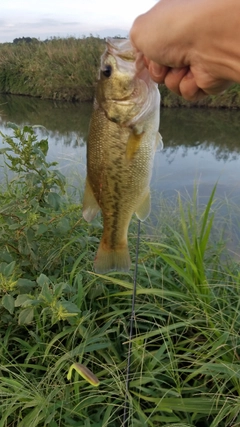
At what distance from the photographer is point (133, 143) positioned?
1.64 metres

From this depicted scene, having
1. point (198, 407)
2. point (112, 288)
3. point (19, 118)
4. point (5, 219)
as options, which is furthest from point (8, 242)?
point (19, 118)

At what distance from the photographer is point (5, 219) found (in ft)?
7.75

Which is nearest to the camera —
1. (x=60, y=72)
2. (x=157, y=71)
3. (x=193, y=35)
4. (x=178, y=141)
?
(x=193, y=35)

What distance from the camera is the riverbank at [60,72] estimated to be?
11977mm

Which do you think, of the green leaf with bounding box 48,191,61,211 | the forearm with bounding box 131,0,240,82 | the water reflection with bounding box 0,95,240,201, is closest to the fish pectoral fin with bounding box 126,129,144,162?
the forearm with bounding box 131,0,240,82

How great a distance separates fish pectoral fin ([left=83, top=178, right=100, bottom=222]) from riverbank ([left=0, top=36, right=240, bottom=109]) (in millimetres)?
10280

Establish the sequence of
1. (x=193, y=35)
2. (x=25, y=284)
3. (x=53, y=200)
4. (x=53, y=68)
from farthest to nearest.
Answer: (x=53, y=68)
(x=53, y=200)
(x=25, y=284)
(x=193, y=35)

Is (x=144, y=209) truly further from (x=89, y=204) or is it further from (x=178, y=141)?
(x=178, y=141)

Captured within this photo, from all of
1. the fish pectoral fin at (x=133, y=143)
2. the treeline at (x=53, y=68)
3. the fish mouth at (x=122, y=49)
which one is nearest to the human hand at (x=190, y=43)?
the fish mouth at (x=122, y=49)

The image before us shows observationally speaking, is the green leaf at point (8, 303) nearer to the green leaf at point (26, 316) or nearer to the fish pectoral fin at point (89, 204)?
the green leaf at point (26, 316)

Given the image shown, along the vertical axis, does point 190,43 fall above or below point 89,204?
above

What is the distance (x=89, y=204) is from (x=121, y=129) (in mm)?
383

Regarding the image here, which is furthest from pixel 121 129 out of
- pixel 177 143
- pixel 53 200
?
pixel 177 143

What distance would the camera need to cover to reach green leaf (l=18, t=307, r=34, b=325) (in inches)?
75.0
